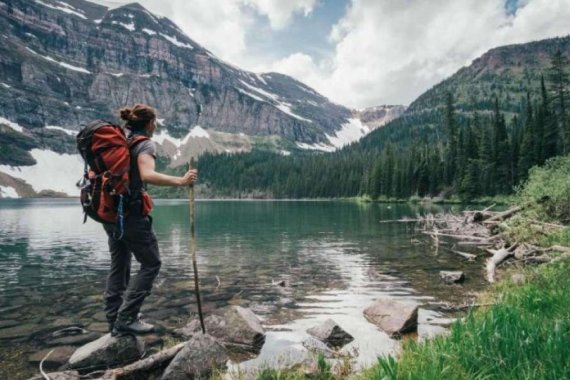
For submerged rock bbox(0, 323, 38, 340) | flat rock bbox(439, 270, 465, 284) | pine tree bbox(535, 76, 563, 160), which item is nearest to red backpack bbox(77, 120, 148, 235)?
submerged rock bbox(0, 323, 38, 340)

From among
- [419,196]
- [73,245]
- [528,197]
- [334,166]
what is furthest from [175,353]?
[334,166]

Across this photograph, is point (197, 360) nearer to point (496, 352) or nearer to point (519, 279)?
point (496, 352)

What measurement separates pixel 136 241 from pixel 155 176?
138 centimetres

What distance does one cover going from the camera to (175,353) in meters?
7.61

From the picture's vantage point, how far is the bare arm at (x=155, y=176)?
705 centimetres

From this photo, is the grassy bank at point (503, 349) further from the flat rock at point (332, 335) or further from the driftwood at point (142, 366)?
the driftwood at point (142, 366)

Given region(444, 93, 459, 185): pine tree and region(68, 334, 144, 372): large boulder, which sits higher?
region(444, 93, 459, 185): pine tree

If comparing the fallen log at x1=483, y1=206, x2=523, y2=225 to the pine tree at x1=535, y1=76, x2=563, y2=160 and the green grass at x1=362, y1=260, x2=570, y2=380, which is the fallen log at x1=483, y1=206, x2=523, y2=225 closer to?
the green grass at x1=362, y1=260, x2=570, y2=380

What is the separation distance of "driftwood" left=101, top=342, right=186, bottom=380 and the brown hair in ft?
13.6

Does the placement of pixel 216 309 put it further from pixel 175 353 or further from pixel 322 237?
pixel 322 237

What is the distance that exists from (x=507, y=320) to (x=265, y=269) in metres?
16.0

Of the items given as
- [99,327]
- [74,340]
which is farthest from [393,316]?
[74,340]

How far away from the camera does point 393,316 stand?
10773 millimetres

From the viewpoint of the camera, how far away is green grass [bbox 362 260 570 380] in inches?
177
